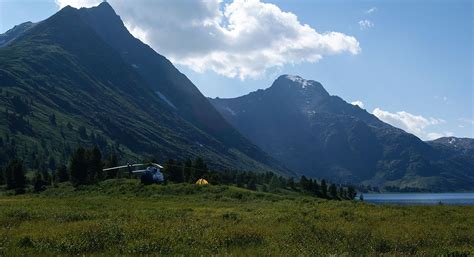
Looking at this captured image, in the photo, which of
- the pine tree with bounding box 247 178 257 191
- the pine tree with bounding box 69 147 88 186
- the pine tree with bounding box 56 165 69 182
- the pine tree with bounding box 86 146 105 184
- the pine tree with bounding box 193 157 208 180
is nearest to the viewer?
the pine tree with bounding box 86 146 105 184

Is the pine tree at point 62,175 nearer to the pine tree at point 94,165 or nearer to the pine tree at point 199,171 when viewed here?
the pine tree at point 94,165

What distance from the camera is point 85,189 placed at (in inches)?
3597

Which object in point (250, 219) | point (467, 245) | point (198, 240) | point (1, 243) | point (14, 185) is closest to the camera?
point (1, 243)

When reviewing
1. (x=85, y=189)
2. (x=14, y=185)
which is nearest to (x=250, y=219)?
(x=85, y=189)

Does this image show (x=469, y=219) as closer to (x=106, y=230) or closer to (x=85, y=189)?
(x=106, y=230)

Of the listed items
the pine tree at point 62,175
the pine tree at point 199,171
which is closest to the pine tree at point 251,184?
the pine tree at point 199,171

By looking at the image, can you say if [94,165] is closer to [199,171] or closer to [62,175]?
[62,175]

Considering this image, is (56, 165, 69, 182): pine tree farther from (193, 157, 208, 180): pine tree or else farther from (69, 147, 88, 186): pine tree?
(193, 157, 208, 180): pine tree

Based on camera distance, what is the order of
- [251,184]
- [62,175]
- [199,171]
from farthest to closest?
1. [251,184]
2. [62,175]
3. [199,171]

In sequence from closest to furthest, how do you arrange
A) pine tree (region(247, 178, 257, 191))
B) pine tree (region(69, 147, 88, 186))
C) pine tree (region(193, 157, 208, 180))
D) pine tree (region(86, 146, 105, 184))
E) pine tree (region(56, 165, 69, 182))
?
pine tree (region(86, 146, 105, 184))
pine tree (region(69, 147, 88, 186))
pine tree (region(193, 157, 208, 180))
pine tree (region(56, 165, 69, 182))
pine tree (region(247, 178, 257, 191))

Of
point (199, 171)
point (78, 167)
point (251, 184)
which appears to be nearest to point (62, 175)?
point (78, 167)

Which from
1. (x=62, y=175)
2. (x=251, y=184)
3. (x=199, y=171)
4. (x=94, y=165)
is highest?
(x=94, y=165)

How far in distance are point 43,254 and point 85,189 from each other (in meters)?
76.4

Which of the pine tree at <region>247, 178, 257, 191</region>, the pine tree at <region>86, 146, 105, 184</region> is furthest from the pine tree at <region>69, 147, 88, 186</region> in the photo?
the pine tree at <region>247, 178, 257, 191</region>
